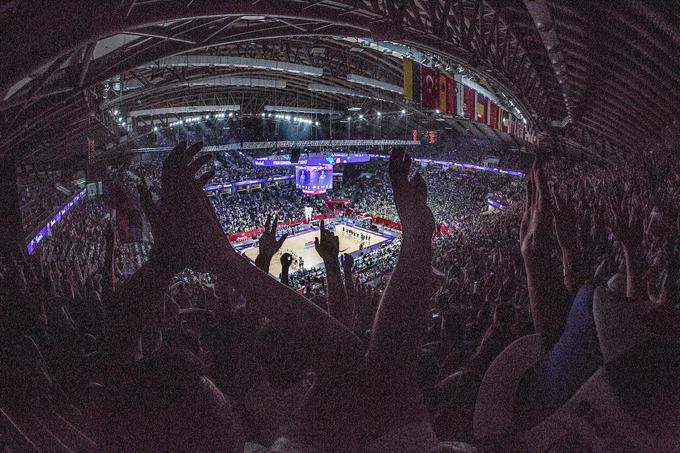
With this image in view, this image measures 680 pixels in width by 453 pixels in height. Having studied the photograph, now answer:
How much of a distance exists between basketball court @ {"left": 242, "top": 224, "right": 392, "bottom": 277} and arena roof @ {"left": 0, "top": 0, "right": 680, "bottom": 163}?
11440 mm

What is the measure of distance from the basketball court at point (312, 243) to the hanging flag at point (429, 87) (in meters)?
13.3

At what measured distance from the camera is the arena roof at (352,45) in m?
7.14

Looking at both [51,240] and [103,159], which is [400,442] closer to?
[51,240]

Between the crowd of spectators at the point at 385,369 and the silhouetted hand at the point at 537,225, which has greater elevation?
the silhouetted hand at the point at 537,225

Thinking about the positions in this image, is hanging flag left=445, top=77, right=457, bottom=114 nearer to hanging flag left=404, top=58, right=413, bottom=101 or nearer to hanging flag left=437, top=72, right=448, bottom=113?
hanging flag left=437, top=72, right=448, bottom=113

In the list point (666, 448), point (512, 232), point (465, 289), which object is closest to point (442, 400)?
point (666, 448)

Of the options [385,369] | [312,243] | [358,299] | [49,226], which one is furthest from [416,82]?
[312,243]

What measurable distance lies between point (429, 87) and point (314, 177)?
68.3ft

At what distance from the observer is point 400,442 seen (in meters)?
1.48

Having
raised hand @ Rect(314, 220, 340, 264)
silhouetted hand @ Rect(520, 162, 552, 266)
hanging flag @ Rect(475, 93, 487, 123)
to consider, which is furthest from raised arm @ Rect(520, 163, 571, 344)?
hanging flag @ Rect(475, 93, 487, 123)

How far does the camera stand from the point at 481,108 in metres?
16.0

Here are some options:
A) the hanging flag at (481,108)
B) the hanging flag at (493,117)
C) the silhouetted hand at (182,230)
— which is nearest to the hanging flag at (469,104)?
the hanging flag at (481,108)

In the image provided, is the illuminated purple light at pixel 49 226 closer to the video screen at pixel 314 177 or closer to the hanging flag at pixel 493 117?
the video screen at pixel 314 177

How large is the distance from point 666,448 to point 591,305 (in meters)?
0.53
